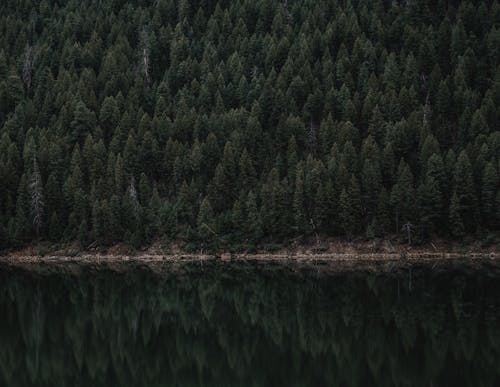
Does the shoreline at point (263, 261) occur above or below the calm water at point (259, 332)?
below

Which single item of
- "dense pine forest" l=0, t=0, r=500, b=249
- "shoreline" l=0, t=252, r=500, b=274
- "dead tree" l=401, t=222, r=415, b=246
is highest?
"dense pine forest" l=0, t=0, r=500, b=249

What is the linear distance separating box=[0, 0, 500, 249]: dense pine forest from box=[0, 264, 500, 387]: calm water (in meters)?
33.1

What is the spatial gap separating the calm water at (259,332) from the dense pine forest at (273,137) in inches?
1305

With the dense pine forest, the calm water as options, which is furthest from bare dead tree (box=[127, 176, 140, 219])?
the calm water

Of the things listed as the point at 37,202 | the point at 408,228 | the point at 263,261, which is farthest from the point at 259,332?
the point at 37,202

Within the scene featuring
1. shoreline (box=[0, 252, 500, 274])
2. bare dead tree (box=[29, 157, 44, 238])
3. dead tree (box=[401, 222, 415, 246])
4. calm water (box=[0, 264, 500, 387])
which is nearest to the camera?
calm water (box=[0, 264, 500, 387])

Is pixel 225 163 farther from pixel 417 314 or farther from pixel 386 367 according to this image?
pixel 386 367

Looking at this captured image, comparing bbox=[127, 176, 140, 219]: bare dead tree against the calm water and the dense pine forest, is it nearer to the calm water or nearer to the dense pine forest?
the dense pine forest

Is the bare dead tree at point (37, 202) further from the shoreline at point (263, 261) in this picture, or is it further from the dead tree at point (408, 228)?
the dead tree at point (408, 228)

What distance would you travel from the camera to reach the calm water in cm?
4244

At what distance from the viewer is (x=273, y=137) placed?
15525 centimetres

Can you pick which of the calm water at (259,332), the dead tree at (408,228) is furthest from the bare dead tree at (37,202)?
the dead tree at (408,228)

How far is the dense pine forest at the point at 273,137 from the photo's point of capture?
399ft

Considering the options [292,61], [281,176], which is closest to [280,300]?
[281,176]
